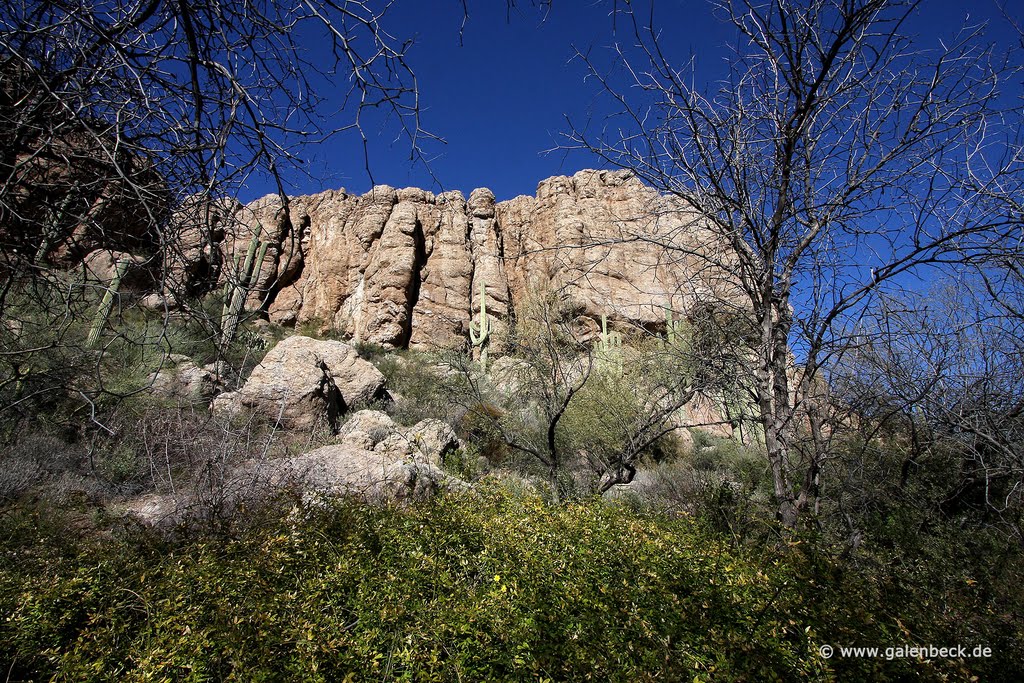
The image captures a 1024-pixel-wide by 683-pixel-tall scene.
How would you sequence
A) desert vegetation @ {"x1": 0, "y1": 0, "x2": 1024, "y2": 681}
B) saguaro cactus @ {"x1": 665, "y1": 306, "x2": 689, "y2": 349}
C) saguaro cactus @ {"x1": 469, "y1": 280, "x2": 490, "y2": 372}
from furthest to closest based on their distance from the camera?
saguaro cactus @ {"x1": 469, "y1": 280, "x2": 490, "y2": 372} < saguaro cactus @ {"x1": 665, "y1": 306, "x2": 689, "y2": 349} < desert vegetation @ {"x1": 0, "y1": 0, "x2": 1024, "y2": 681}

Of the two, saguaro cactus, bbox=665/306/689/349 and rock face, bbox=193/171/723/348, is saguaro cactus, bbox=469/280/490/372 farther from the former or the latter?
saguaro cactus, bbox=665/306/689/349

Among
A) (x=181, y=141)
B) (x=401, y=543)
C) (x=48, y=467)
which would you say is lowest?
(x=48, y=467)

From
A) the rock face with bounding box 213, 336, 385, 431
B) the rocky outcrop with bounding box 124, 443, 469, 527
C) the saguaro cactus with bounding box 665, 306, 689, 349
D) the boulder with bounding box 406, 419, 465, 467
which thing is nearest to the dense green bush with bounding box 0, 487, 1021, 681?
the rocky outcrop with bounding box 124, 443, 469, 527

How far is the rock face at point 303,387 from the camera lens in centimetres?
920

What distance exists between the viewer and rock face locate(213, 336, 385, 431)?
9.20m

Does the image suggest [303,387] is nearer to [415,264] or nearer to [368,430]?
[368,430]

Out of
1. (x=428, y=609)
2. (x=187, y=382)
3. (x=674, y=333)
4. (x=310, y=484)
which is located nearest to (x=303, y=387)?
(x=187, y=382)

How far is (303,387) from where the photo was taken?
31.2ft

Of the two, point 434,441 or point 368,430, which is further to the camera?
point 368,430

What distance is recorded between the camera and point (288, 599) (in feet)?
9.32

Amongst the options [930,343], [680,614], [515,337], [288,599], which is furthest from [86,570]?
[930,343]

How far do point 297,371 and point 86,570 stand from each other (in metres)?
6.89

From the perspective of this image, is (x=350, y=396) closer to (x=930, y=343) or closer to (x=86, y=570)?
(x=86, y=570)

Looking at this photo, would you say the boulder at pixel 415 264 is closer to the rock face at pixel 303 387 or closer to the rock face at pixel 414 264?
the rock face at pixel 414 264
